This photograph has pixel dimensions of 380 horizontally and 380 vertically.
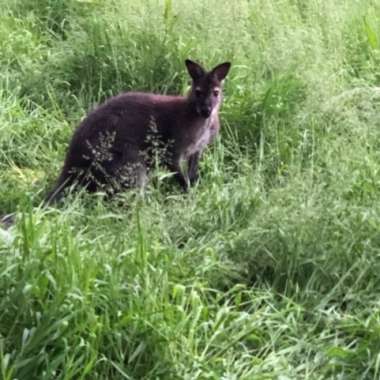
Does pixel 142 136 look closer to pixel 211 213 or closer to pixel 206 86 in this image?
pixel 206 86

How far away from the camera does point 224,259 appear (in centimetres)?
445

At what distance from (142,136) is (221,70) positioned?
0.62 metres

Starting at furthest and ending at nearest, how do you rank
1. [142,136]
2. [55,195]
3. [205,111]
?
[205,111], [142,136], [55,195]

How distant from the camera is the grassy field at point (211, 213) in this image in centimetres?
375

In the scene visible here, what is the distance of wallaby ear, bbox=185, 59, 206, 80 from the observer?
5.96m

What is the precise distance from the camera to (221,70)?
234 inches

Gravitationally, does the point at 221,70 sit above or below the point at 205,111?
above

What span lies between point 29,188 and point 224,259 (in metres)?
1.74

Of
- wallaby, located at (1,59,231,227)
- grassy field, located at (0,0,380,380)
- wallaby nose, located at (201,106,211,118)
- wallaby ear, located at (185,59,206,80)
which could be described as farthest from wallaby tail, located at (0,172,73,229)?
wallaby ear, located at (185,59,206,80)

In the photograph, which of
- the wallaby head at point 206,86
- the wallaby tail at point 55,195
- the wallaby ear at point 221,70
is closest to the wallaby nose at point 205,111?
the wallaby head at point 206,86

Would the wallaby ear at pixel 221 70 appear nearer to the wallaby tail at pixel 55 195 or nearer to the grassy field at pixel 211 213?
the grassy field at pixel 211 213

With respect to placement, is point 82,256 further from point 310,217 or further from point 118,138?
point 118,138

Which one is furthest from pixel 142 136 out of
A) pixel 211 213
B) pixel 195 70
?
pixel 211 213

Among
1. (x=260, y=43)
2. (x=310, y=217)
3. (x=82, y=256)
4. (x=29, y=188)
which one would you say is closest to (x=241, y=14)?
(x=260, y=43)
